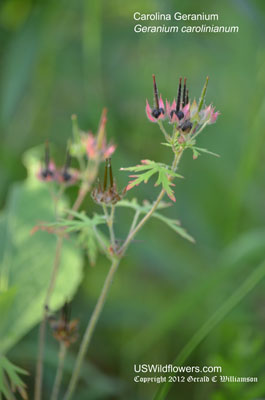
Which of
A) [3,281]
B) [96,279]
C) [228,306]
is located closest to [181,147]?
[228,306]

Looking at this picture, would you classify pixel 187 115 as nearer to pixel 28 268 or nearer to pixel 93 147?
pixel 93 147

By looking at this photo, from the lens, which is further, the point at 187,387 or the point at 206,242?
the point at 206,242

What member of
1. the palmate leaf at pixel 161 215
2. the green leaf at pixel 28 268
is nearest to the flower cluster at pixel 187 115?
the palmate leaf at pixel 161 215

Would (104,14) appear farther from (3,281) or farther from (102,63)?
(3,281)

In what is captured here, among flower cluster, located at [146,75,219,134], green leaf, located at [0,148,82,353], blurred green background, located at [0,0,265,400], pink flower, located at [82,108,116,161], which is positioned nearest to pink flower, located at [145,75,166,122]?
flower cluster, located at [146,75,219,134]

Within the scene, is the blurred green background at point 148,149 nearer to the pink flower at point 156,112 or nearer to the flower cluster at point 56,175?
the flower cluster at point 56,175

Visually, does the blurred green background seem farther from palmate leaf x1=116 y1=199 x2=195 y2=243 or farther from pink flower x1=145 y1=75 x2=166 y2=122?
pink flower x1=145 y1=75 x2=166 y2=122

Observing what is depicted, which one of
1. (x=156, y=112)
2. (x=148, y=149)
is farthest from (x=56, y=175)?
(x=148, y=149)
